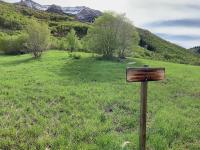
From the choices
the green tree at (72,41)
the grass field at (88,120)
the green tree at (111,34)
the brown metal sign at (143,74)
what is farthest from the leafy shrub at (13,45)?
the brown metal sign at (143,74)

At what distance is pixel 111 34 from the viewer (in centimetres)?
6738

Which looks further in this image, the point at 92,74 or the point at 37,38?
the point at 37,38

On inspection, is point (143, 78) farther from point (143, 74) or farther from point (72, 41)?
point (72, 41)

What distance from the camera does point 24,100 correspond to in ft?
66.8

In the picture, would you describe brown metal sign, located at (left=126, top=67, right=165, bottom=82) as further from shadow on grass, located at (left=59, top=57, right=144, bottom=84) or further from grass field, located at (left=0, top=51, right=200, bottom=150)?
shadow on grass, located at (left=59, top=57, right=144, bottom=84)

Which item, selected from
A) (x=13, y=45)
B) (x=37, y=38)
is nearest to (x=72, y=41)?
(x=13, y=45)

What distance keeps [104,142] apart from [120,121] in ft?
12.3

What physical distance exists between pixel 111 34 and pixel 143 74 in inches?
2228

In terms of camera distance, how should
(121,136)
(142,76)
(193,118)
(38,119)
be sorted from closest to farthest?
(142,76) < (121,136) < (38,119) < (193,118)

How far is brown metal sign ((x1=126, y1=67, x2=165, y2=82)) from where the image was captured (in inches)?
437

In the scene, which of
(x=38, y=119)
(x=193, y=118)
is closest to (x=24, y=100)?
(x=38, y=119)

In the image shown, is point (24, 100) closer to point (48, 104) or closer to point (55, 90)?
point (48, 104)

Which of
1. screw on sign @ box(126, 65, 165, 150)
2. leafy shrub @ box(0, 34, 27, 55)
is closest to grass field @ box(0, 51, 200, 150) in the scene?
screw on sign @ box(126, 65, 165, 150)

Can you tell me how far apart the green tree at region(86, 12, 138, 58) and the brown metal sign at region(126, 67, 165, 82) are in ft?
183
